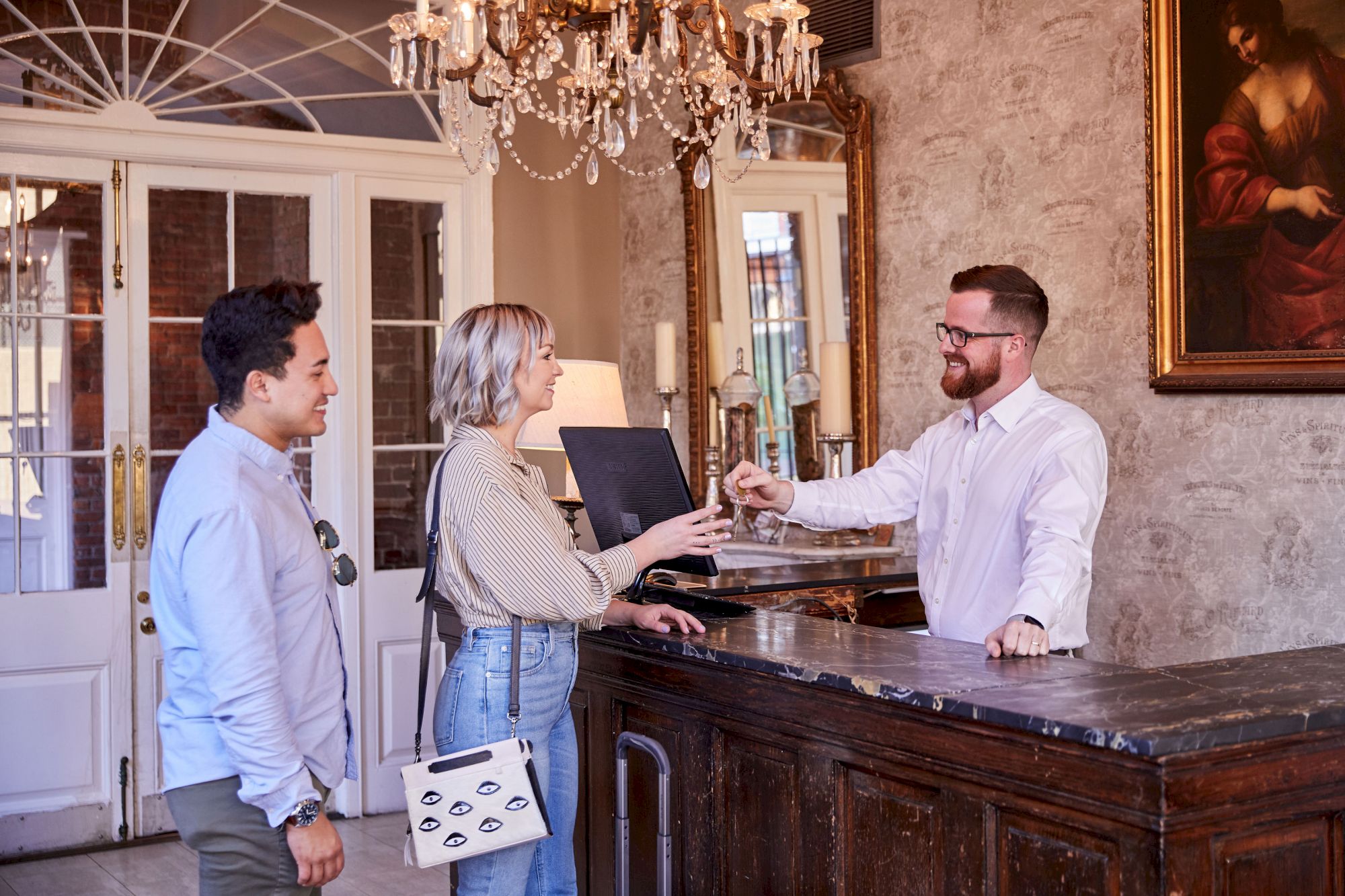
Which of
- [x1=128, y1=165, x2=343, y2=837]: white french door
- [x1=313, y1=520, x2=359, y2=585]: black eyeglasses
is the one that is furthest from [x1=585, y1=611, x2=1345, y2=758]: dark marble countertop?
[x1=128, y1=165, x2=343, y2=837]: white french door

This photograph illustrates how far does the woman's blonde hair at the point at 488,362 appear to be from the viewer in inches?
92.9

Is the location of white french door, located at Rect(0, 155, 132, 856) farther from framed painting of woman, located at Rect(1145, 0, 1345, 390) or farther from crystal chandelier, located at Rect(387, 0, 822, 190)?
framed painting of woman, located at Rect(1145, 0, 1345, 390)

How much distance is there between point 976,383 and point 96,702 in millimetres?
3432

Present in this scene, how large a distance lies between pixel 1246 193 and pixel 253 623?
8.29ft

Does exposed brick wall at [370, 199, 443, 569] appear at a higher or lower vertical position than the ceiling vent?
lower

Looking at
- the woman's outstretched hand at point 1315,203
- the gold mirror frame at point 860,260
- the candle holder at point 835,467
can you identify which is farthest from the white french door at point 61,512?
the woman's outstretched hand at point 1315,203

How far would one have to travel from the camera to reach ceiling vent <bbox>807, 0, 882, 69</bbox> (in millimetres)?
4250

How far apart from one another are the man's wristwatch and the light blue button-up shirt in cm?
1

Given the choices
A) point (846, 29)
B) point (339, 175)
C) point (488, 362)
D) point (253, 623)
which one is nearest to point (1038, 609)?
point (488, 362)

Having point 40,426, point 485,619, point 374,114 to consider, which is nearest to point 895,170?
point 374,114

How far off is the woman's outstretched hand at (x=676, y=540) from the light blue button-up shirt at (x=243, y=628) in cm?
57

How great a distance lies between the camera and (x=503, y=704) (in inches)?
90.0

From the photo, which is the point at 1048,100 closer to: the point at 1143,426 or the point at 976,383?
the point at 1143,426

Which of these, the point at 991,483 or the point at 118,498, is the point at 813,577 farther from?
the point at 118,498
